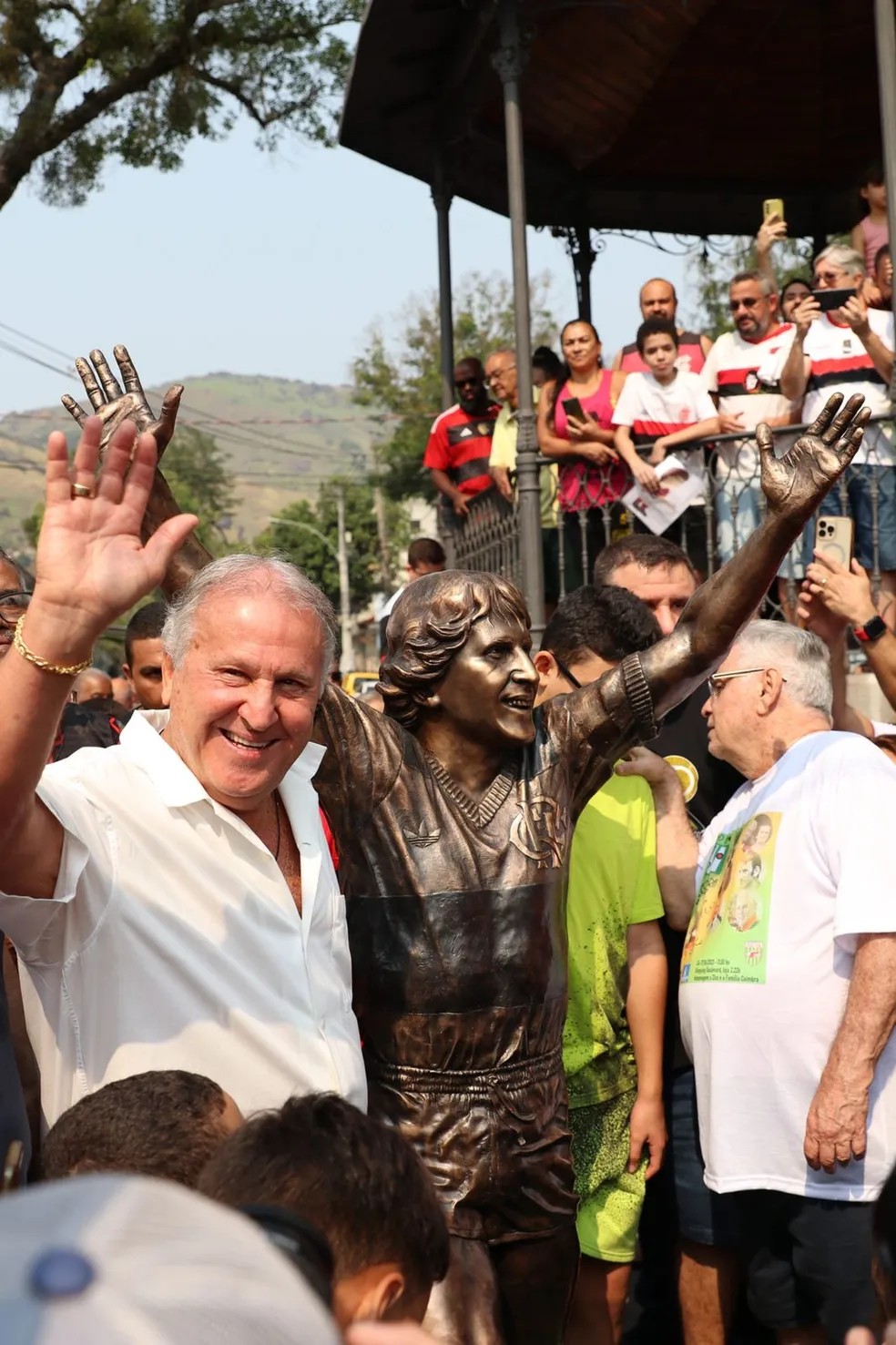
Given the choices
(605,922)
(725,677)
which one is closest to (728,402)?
(725,677)

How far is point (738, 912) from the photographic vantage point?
3.99 m

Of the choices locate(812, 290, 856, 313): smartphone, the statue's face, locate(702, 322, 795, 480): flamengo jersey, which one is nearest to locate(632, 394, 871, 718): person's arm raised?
the statue's face

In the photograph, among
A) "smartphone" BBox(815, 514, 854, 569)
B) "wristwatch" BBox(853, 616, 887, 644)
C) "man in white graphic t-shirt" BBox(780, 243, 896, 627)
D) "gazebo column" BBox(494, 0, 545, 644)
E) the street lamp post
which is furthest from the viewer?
the street lamp post

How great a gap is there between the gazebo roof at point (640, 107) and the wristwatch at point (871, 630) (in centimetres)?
454

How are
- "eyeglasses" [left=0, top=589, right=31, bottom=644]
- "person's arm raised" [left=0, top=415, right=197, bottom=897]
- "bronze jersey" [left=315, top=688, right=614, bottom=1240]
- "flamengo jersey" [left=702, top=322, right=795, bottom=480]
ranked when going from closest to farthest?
"person's arm raised" [left=0, top=415, right=197, bottom=897], "bronze jersey" [left=315, top=688, right=614, bottom=1240], "eyeglasses" [left=0, top=589, right=31, bottom=644], "flamengo jersey" [left=702, top=322, right=795, bottom=480]

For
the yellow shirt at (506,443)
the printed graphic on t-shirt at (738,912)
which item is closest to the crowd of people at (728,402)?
the yellow shirt at (506,443)

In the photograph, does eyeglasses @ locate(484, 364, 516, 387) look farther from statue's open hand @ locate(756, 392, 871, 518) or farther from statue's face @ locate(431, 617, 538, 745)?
statue's face @ locate(431, 617, 538, 745)

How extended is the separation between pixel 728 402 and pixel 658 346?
45 cm

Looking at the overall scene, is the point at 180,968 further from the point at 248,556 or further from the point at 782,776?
the point at 782,776

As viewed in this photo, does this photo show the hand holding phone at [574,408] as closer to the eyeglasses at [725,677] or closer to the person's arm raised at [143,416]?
the eyeglasses at [725,677]

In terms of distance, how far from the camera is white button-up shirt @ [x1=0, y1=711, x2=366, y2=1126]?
8.54 ft

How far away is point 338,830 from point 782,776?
1.27 meters

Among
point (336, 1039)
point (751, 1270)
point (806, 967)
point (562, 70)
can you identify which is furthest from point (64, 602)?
point (562, 70)

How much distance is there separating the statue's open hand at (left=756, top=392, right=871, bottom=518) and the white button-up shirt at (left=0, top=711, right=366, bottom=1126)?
134 cm
